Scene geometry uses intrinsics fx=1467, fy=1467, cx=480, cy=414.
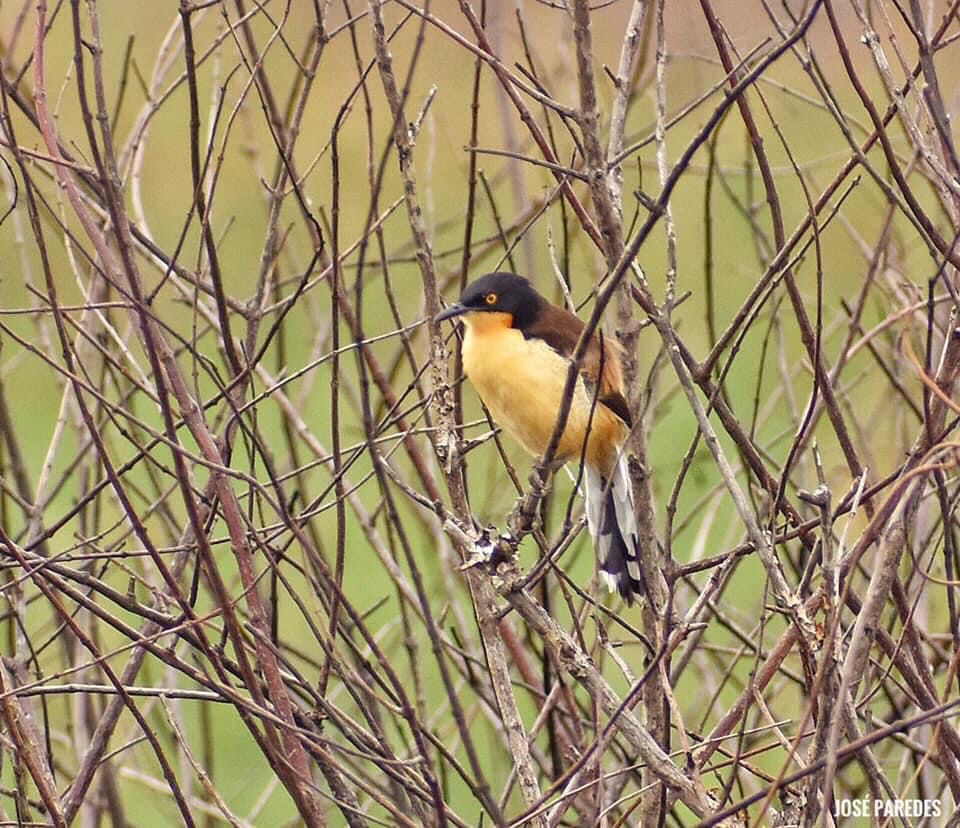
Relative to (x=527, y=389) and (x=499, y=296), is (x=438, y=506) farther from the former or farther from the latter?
(x=499, y=296)

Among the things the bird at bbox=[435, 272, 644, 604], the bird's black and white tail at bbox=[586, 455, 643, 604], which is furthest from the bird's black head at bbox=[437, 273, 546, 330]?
the bird's black and white tail at bbox=[586, 455, 643, 604]

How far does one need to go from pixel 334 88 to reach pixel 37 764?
13.1 metres

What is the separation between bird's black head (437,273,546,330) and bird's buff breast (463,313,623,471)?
0.05 metres

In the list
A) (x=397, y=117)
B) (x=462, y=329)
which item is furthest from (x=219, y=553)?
(x=397, y=117)

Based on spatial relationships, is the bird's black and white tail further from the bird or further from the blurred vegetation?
the blurred vegetation

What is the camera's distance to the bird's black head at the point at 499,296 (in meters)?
4.81

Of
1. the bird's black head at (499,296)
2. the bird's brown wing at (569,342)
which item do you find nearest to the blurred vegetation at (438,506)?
the bird's black head at (499,296)

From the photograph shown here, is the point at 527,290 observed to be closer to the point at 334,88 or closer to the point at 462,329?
the point at 462,329

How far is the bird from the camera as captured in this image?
187 inches

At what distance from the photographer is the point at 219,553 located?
35.1ft

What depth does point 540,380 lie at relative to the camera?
15.7 feet

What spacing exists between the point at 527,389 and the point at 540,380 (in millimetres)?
53

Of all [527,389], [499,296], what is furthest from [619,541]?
[499,296]

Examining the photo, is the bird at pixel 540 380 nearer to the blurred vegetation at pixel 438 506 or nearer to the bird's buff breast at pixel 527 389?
the bird's buff breast at pixel 527 389
